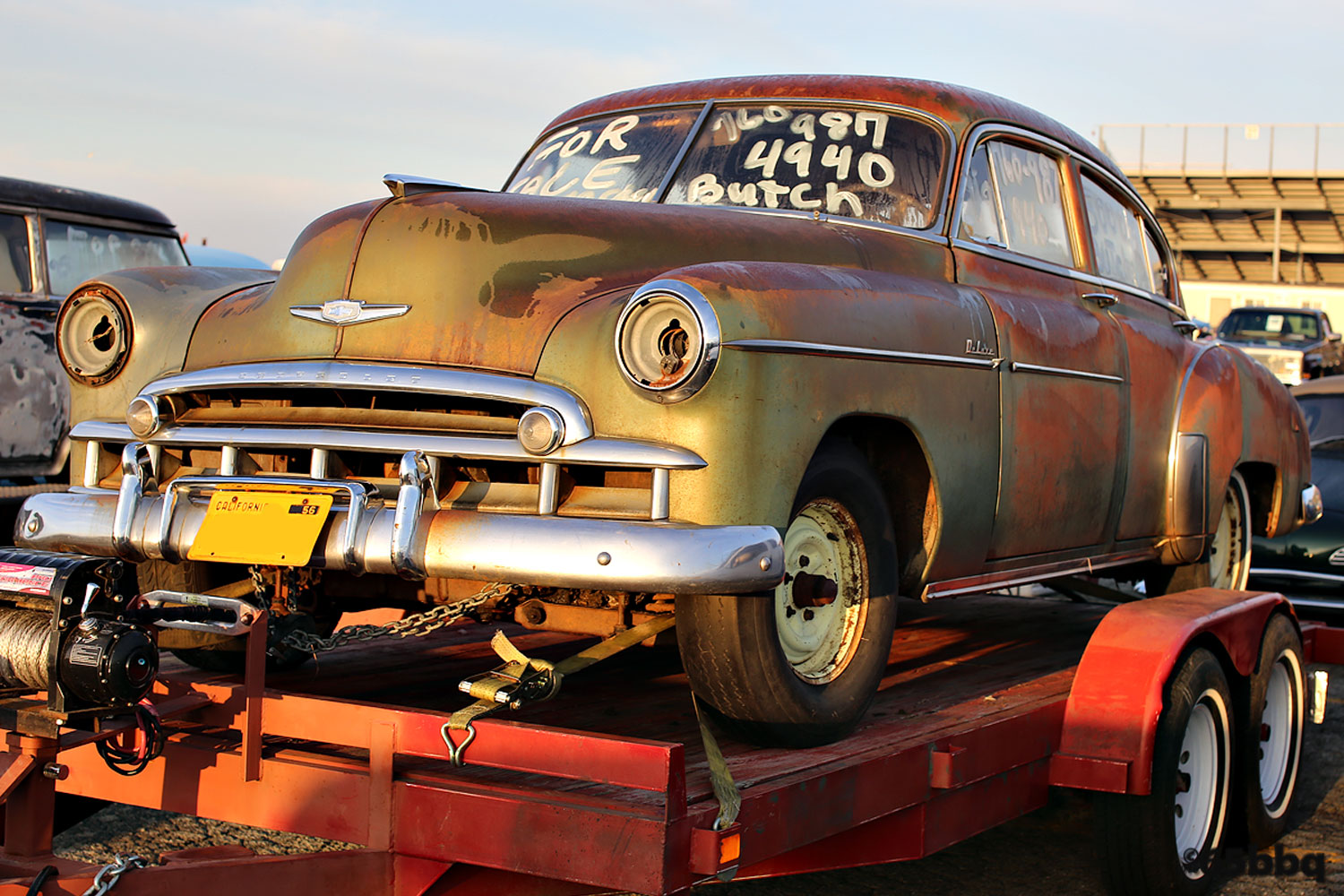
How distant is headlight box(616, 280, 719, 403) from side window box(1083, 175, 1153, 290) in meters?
2.55

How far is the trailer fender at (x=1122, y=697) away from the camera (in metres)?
3.56

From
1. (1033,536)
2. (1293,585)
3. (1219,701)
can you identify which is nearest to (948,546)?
(1033,536)

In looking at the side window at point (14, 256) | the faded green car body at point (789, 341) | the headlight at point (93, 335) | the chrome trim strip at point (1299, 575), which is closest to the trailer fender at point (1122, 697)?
the faded green car body at point (789, 341)

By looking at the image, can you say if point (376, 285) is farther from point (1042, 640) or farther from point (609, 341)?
point (1042, 640)

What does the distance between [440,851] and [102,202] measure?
21.8ft

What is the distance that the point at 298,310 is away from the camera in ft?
10.8

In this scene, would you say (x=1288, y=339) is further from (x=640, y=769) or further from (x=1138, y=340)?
(x=640, y=769)

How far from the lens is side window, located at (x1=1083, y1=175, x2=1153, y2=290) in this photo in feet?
16.4

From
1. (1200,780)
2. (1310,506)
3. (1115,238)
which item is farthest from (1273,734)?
(1115,238)

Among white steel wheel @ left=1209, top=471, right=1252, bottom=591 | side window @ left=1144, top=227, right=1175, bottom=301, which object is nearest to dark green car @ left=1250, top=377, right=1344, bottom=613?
white steel wheel @ left=1209, top=471, right=1252, bottom=591

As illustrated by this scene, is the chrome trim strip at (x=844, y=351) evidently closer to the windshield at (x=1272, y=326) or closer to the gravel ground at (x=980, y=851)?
the gravel ground at (x=980, y=851)

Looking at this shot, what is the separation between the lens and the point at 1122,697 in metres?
3.65

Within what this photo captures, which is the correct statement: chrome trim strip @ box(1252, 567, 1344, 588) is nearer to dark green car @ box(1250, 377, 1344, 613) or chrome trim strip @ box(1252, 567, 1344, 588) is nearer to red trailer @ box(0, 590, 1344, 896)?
dark green car @ box(1250, 377, 1344, 613)

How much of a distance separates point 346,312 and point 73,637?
1.04 m
